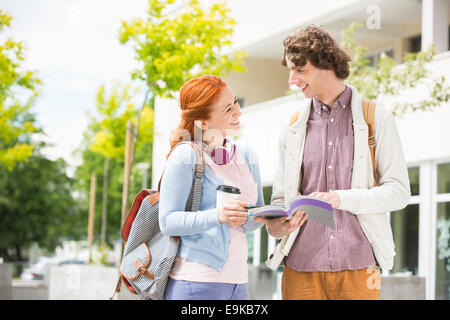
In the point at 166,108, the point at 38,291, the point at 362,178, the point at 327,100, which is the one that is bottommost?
the point at 38,291

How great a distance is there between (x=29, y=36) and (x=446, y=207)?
8.20 m

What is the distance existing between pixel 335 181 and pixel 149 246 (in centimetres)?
83

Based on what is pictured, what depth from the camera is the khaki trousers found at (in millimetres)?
3121

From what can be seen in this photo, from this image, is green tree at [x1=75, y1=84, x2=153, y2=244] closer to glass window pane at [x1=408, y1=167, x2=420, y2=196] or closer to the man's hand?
glass window pane at [x1=408, y1=167, x2=420, y2=196]

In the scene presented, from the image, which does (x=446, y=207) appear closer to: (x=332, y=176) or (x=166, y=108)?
(x=332, y=176)

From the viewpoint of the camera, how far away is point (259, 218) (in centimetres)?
285

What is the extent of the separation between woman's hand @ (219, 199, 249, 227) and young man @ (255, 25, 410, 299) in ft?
0.91

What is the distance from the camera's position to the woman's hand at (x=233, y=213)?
2.74 meters

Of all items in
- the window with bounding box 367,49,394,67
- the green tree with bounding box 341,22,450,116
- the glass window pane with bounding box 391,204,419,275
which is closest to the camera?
the green tree with bounding box 341,22,450,116

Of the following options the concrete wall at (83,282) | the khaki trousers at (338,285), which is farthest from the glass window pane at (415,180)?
the khaki trousers at (338,285)

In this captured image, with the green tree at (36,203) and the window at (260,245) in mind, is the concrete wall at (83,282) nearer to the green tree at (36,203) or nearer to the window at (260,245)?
the window at (260,245)

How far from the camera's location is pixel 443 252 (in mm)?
13992

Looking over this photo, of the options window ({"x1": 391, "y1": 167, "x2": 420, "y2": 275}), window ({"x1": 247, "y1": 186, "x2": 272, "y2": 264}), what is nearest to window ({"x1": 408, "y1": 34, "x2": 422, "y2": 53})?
window ({"x1": 391, "y1": 167, "x2": 420, "y2": 275})

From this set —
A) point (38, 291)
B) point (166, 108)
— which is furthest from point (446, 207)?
point (166, 108)
